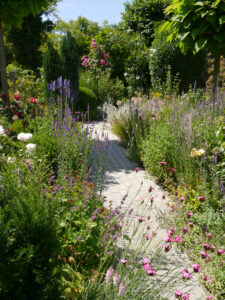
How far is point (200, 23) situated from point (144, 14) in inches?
596

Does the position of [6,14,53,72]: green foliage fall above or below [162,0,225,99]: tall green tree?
above

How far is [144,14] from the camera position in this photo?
1788 cm

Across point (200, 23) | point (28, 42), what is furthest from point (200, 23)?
point (28, 42)

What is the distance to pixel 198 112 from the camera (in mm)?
4969

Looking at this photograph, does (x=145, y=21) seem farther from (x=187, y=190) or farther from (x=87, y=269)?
(x=87, y=269)

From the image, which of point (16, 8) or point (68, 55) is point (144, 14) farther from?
point (16, 8)

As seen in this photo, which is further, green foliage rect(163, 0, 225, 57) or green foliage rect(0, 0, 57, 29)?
green foliage rect(163, 0, 225, 57)

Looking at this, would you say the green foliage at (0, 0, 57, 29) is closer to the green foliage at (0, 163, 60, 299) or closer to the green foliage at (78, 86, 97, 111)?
the green foliage at (0, 163, 60, 299)

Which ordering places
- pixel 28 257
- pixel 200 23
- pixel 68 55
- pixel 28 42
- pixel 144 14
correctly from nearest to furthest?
pixel 28 257 < pixel 200 23 < pixel 68 55 < pixel 144 14 < pixel 28 42

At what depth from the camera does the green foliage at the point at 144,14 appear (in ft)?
57.4

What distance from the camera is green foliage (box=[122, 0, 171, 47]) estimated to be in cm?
1748

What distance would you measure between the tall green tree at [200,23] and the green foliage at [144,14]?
44.0 feet

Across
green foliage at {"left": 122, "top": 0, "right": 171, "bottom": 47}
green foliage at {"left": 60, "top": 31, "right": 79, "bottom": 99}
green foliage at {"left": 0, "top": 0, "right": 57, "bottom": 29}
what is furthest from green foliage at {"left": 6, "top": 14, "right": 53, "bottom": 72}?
green foliage at {"left": 0, "top": 0, "right": 57, "bottom": 29}

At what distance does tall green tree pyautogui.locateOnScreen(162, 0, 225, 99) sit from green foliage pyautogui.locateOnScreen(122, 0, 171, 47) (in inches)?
528
